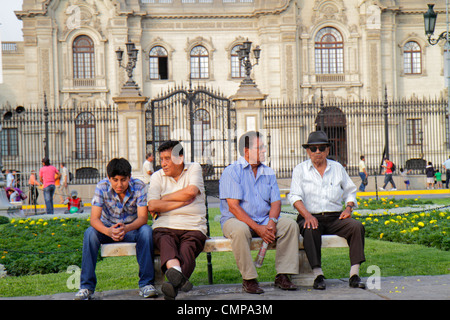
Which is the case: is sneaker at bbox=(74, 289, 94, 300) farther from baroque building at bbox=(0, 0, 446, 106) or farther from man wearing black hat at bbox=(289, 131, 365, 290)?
baroque building at bbox=(0, 0, 446, 106)

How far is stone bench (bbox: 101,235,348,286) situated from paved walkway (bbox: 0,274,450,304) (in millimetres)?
171

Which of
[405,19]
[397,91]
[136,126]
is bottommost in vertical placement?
[136,126]

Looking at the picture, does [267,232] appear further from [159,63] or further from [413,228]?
[159,63]

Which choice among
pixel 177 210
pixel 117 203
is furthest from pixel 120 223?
pixel 177 210

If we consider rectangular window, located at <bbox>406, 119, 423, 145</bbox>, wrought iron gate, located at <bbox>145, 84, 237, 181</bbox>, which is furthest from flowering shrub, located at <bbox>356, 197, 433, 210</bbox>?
rectangular window, located at <bbox>406, 119, 423, 145</bbox>

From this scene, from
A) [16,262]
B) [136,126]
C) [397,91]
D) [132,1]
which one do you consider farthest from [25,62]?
[16,262]

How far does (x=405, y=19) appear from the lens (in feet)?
117

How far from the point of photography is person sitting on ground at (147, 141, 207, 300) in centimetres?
586

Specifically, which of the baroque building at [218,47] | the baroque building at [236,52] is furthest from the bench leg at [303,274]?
the baroque building at [218,47]

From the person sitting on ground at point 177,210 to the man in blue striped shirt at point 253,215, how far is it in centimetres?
29

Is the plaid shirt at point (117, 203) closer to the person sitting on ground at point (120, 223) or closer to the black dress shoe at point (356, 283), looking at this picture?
the person sitting on ground at point (120, 223)

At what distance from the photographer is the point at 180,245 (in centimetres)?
600

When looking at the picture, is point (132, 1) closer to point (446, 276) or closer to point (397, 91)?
point (397, 91)
